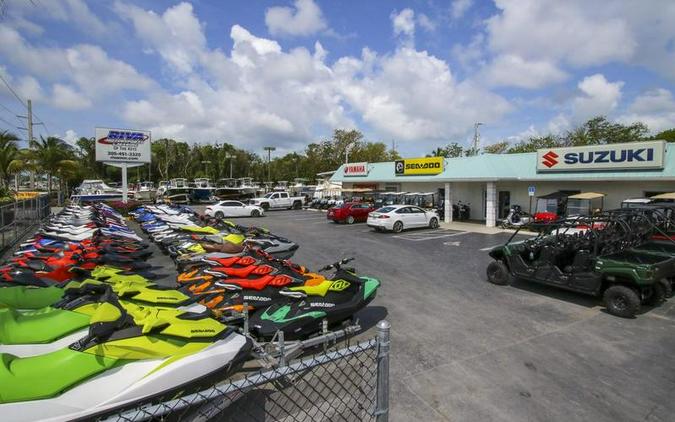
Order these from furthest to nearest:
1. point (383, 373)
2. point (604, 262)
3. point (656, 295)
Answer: point (656, 295), point (604, 262), point (383, 373)

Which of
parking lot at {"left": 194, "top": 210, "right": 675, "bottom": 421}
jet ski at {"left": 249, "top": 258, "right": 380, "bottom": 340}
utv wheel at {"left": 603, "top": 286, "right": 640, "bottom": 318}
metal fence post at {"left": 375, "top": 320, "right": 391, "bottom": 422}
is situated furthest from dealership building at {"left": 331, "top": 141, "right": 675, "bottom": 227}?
metal fence post at {"left": 375, "top": 320, "right": 391, "bottom": 422}

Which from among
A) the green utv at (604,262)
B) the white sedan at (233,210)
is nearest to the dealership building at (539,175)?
the green utv at (604,262)

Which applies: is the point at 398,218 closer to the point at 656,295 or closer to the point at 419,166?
the point at 419,166

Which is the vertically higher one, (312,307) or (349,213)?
(349,213)

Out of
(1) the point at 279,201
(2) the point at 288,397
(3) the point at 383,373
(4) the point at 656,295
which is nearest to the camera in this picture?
(3) the point at 383,373

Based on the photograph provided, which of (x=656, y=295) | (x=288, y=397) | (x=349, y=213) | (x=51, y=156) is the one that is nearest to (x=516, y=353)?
(x=288, y=397)

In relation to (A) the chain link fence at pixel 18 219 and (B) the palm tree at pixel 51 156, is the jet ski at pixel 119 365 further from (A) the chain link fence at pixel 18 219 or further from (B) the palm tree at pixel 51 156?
(B) the palm tree at pixel 51 156

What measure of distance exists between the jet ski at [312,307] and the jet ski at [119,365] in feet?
4.45

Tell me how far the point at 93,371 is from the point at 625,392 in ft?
17.9

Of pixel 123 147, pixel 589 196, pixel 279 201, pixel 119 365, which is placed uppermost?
pixel 123 147

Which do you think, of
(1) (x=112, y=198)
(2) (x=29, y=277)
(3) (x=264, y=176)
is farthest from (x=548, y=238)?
(3) (x=264, y=176)

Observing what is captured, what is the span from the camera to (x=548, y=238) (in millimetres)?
8602

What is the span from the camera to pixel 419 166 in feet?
83.9

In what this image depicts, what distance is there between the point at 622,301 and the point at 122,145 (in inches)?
1187
